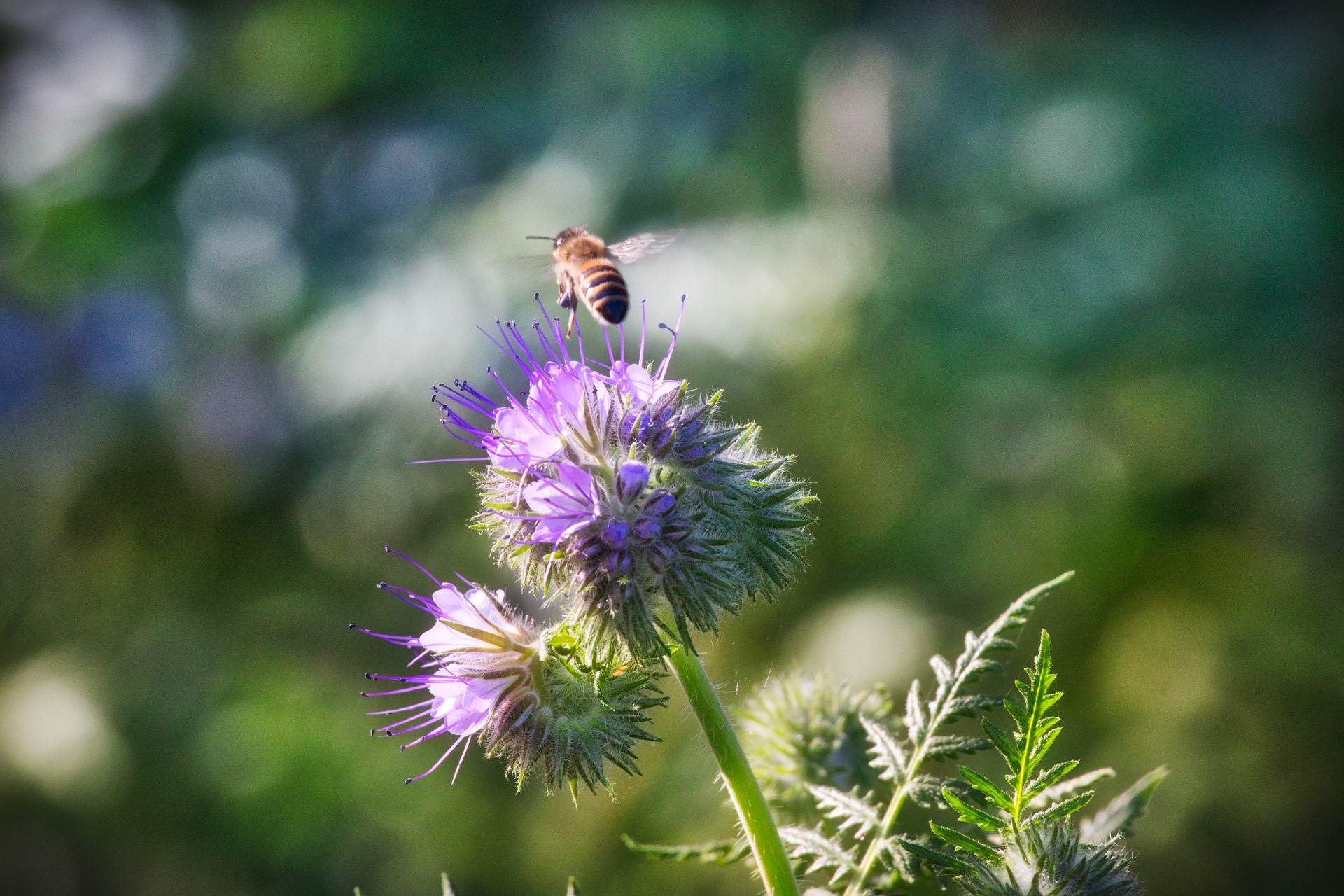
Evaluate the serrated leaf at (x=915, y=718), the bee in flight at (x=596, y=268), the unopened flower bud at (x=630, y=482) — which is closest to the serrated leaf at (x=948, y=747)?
the serrated leaf at (x=915, y=718)

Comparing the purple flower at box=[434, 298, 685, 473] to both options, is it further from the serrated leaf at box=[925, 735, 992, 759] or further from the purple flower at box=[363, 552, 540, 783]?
the serrated leaf at box=[925, 735, 992, 759]

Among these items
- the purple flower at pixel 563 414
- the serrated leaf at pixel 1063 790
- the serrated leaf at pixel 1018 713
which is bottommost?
the serrated leaf at pixel 1063 790

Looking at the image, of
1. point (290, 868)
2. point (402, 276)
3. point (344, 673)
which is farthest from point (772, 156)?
point (290, 868)

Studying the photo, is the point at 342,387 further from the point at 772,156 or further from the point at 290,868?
the point at 772,156

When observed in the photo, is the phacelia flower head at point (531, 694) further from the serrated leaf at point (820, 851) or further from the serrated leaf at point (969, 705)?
the serrated leaf at point (969, 705)

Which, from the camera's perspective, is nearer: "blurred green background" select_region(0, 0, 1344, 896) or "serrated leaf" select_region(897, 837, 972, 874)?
"serrated leaf" select_region(897, 837, 972, 874)

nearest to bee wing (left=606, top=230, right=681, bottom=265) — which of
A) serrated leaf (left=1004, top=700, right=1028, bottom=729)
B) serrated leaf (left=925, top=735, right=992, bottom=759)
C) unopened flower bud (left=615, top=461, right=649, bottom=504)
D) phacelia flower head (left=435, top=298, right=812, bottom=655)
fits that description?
phacelia flower head (left=435, top=298, right=812, bottom=655)
